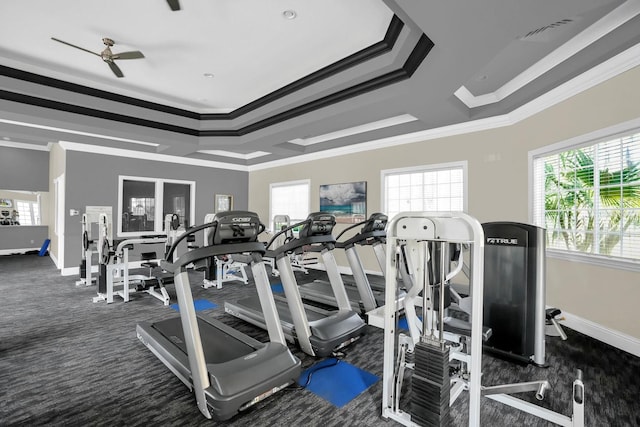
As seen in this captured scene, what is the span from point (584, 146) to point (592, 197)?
60 cm

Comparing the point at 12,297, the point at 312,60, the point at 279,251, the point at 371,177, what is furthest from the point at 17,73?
the point at 371,177

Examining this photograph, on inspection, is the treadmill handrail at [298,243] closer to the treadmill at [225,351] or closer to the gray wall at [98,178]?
the treadmill at [225,351]

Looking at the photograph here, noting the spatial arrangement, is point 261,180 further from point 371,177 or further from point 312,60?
point 312,60

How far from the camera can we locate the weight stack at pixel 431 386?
1743 mm

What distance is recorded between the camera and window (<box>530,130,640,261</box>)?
309cm

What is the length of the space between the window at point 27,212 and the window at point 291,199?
7.57 metres

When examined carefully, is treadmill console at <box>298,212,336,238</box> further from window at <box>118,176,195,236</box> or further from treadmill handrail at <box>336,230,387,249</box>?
window at <box>118,176,195,236</box>

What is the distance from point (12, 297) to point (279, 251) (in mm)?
5013

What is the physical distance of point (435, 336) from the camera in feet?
6.35

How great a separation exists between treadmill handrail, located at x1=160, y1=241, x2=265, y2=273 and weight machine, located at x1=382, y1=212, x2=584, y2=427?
A: 1.08 metres

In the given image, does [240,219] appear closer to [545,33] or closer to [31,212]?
[545,33]

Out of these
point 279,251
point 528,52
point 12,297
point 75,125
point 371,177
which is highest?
point 528,52

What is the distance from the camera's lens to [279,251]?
283 cm

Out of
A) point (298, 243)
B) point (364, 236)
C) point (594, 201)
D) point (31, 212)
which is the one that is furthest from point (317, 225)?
point (31, 212)
